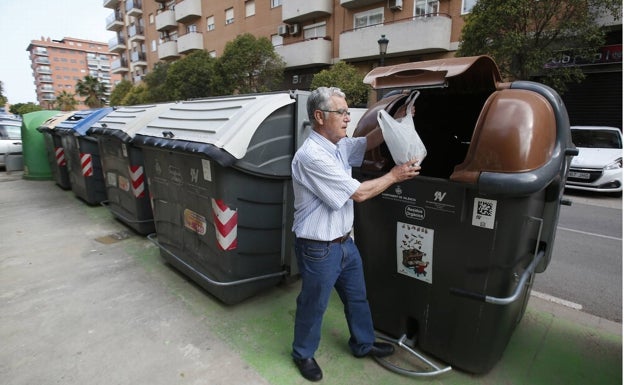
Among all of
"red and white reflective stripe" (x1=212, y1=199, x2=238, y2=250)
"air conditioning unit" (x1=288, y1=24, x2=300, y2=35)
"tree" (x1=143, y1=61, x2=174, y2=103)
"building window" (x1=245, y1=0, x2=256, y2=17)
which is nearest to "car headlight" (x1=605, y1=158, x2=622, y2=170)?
"red and white reflective stripe" (x1=212, y1=199, x2=238, y2=250)

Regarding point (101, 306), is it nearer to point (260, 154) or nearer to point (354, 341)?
point (260, 154)

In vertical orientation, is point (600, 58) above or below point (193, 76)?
below

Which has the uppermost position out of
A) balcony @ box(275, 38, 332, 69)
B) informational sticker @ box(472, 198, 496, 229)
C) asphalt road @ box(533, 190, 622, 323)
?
balcony @ box(275, 38, 332, 69)

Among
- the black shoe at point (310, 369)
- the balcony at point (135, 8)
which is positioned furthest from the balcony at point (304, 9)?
the balcony at point (135, 8)

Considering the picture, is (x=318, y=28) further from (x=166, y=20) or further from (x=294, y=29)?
(x=166, y=20)

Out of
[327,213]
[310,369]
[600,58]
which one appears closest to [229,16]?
[600,58]

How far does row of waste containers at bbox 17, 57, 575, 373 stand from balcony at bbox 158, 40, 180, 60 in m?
28.9

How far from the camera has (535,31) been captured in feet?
33.0

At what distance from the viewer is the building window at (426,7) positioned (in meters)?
14.9

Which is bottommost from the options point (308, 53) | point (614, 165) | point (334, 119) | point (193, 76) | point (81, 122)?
point (614, 165)

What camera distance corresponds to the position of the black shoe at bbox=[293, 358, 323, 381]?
217 cm

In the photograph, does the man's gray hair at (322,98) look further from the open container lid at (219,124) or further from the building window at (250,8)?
the building window at (250,8)

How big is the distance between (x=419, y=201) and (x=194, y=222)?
1.94m

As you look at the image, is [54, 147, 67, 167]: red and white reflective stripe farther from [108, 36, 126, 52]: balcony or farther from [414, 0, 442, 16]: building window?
[108, 36, 126, 52]: balcony
